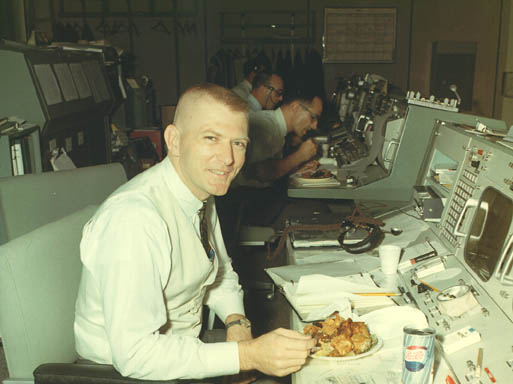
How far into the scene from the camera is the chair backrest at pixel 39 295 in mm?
1251

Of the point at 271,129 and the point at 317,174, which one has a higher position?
the point at 271,129

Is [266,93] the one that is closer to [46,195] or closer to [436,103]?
[436,103]

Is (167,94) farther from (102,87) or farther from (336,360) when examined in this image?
(336,360)

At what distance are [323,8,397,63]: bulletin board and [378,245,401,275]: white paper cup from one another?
199 inches

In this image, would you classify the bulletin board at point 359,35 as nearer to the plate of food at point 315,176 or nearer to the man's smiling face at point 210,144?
the plate of food at point 315,176

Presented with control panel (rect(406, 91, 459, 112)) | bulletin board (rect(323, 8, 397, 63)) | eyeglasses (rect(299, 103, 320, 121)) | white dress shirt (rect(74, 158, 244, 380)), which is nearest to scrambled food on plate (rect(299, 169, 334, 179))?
eyeglasses (rect(299, 103, 320, 121))

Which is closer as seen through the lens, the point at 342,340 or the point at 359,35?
the point at 342,340

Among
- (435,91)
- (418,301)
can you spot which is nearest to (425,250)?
(418,301)

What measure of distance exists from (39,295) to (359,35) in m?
5.81

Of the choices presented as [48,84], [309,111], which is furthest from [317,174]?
[48,84]

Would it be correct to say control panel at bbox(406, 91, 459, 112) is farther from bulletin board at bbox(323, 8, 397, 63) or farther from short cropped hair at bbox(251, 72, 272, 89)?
bulletin board at bbox(323, 8, 397, 63)

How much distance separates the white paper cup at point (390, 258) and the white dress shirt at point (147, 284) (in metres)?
0.60

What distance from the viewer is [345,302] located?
1454 millimetres

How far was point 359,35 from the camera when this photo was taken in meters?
6.46
